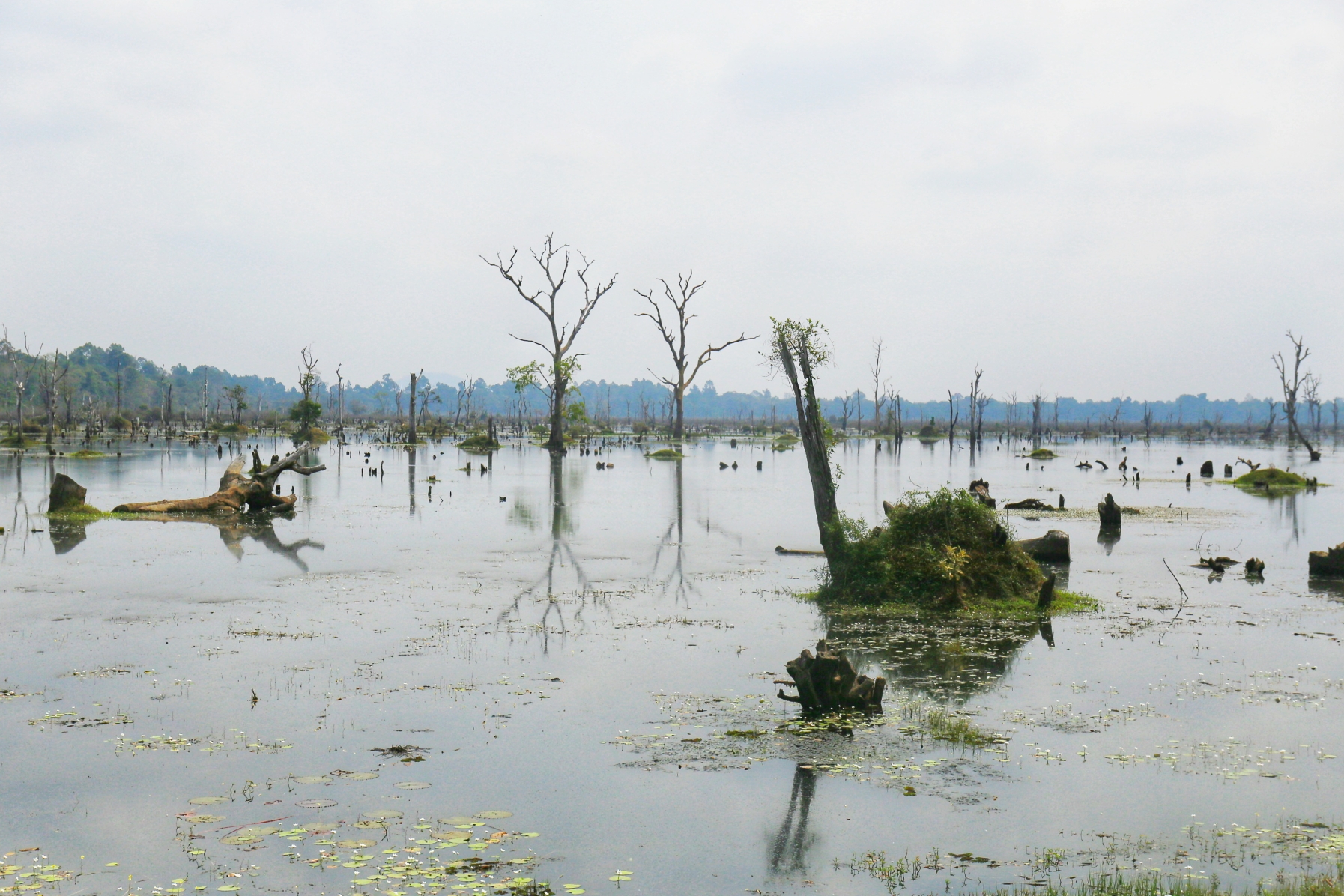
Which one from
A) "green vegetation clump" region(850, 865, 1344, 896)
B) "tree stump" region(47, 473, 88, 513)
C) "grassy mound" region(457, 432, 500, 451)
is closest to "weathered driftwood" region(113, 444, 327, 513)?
"tree stump" region(47, 473, 88, 513)

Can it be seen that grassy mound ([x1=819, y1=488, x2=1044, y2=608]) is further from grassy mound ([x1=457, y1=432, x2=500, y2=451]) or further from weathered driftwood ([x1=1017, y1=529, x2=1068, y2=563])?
grassy mound ([x1=457, y1=432, x2=500, y2=451])

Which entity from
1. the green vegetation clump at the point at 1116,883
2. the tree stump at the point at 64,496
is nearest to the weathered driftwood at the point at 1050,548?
the green vegetation clump at the point at 1116,883

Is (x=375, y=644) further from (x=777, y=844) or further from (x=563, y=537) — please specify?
(x=563, y=537)

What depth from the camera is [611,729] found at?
969 centimetres

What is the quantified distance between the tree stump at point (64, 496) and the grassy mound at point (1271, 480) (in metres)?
42.2

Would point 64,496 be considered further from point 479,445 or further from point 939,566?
point 479,445

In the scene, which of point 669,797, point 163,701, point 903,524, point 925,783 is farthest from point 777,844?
point 903,524

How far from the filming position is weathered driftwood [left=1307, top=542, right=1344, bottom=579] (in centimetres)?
1966

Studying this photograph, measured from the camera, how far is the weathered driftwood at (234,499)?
86.8 ft

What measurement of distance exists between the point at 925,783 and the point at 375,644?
711cm

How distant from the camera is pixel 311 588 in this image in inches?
654

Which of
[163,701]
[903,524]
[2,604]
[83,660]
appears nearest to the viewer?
[163,701]

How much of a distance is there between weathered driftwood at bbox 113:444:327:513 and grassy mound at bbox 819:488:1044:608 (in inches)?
659

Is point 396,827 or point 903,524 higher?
point 903,524
